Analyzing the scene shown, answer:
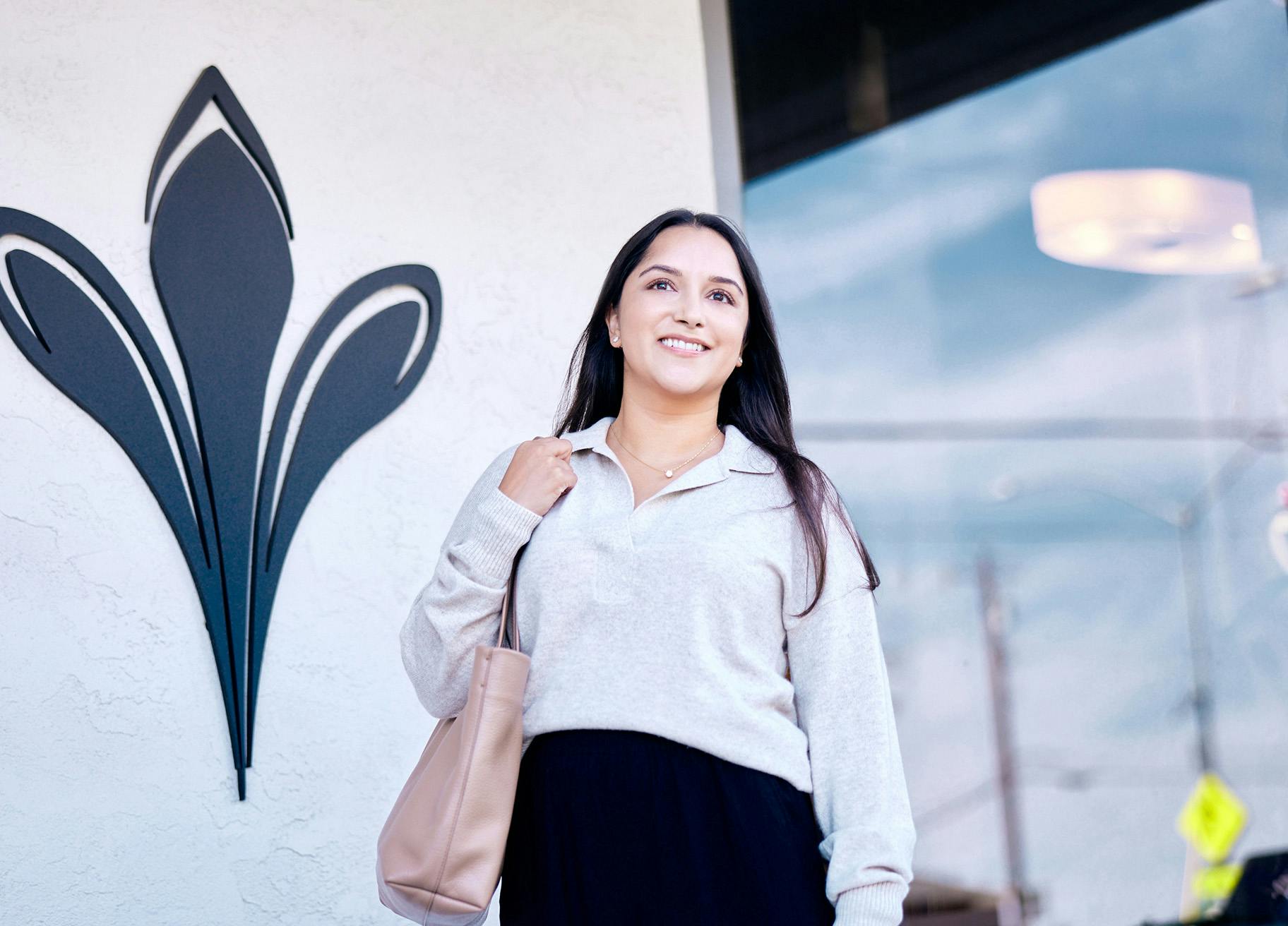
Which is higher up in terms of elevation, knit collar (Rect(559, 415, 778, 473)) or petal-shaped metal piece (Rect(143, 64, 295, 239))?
petal-shaped metal piece (Rect(143, 64, 295, 239))

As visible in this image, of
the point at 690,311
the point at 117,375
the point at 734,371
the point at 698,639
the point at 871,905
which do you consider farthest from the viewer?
the point at 117,375

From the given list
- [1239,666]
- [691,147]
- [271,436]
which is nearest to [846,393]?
[691,147]

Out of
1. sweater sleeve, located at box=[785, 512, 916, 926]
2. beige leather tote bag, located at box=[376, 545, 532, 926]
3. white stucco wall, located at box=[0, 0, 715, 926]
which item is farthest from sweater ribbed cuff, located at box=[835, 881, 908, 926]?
white stucco wall, located at box=[0, 0, 715, 926]

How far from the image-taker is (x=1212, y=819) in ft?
14.3

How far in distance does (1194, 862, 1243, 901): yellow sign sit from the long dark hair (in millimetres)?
2700

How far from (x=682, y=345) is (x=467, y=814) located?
0.78 m

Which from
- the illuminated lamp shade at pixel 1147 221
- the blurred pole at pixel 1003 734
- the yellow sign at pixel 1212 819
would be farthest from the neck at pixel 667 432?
the yellow sign at pixel 1212 819

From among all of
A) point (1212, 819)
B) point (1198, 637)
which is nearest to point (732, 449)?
point (1198, 637)

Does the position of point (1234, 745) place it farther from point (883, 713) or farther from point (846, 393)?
point (883, 713)

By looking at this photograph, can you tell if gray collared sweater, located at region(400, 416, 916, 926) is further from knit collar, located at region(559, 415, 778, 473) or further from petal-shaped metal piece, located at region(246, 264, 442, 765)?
petal-shaped metal piece, located at region(246, 264, 442, 765)

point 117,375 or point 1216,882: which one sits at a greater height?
point 117,375

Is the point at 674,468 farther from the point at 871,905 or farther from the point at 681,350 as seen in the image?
the point at 871,905

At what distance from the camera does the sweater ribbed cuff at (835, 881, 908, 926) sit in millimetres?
1819

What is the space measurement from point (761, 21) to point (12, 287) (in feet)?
7.49
